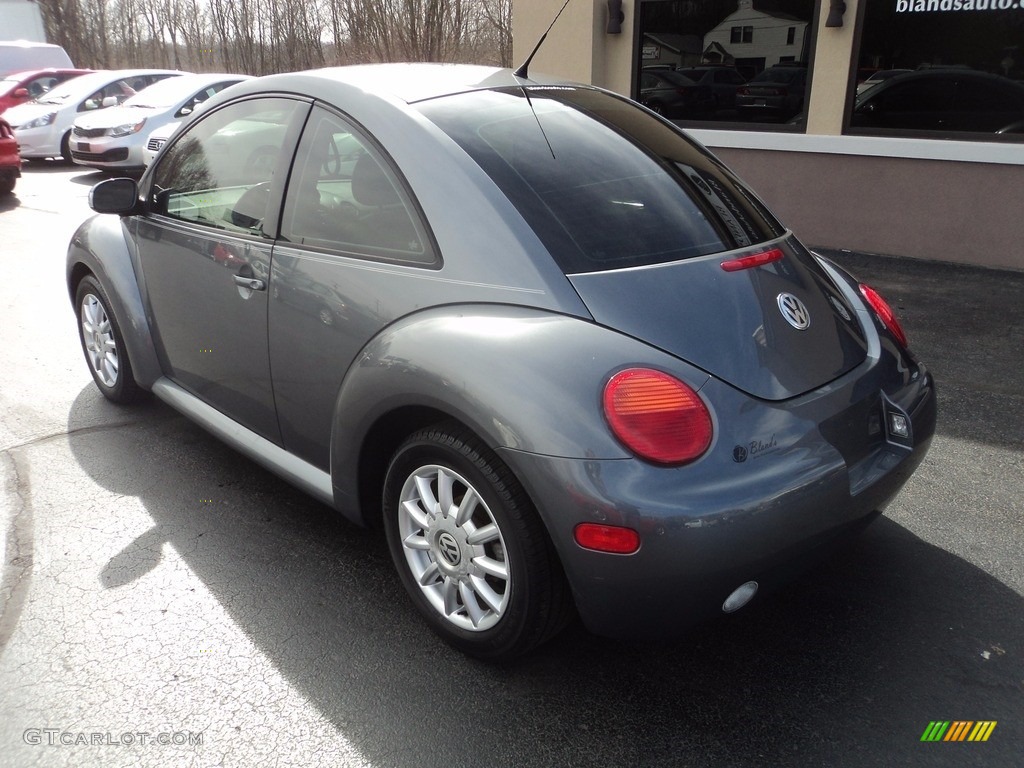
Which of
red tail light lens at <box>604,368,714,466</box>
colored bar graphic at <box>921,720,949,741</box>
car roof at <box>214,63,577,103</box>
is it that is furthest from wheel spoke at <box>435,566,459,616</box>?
car roof at <box>214,63,577,103</box>

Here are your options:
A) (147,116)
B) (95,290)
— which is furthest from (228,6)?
(95,290)

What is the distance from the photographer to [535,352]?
220cm

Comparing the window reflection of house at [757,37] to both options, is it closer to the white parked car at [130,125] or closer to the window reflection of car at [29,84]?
the white parked car at [130,125]

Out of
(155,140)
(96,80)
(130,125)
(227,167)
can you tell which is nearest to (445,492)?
(227,167)

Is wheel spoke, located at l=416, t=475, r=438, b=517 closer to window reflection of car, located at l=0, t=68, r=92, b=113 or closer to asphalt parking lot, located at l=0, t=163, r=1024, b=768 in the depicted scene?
asphalt parking lot, located at l=0, t=163, r=1024, b=768

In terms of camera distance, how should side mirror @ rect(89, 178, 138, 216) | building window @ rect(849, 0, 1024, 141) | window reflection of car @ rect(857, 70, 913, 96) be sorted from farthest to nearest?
window reflection of car @ rect(857, 70, 913, 96)
building window @ rect(849, 0, 1024, 141)
side mirror @ rect(89, 178, 138, 216)

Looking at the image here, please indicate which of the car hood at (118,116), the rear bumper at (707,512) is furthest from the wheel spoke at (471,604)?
the car hood at (118,116)

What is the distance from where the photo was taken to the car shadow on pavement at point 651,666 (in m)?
2.24

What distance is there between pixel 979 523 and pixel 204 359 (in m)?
3.05

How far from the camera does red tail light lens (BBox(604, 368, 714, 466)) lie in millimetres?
2086

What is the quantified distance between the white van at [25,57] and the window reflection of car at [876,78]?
18.3 meters

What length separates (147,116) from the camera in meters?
12.9

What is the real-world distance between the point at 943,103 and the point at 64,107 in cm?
1357

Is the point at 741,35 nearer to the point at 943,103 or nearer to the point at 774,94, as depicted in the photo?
the point at 774,94
